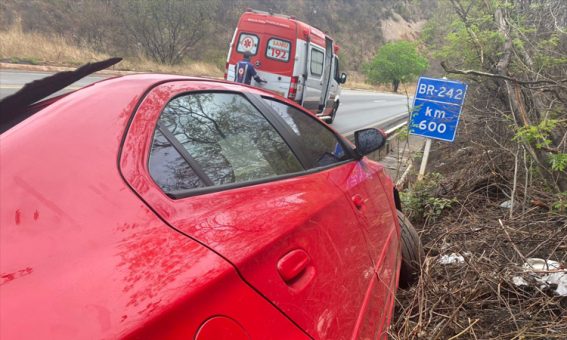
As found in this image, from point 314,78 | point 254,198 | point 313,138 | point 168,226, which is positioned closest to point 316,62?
point 314,78

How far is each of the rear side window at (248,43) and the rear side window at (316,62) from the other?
1579 millimetres

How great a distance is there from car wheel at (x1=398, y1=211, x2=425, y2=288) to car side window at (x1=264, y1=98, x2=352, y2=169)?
1.08m

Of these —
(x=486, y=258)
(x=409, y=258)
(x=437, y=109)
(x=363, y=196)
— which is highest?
(x=363, y=196)

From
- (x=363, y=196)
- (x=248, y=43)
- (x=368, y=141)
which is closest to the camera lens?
(x=363, y=196)

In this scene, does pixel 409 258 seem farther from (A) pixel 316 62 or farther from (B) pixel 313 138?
(A) pixel 316 62

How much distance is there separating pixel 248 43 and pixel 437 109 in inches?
256

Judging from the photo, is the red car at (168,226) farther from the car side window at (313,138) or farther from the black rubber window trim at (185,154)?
the car side window at (313,138)

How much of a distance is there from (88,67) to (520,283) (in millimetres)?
2930

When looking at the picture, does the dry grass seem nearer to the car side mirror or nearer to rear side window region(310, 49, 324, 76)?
rear side window region(310, 49, 324, 76)

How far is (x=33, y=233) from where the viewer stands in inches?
41.8

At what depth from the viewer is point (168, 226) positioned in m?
1.20

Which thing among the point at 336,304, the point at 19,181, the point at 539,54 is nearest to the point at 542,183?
the point at 539,54

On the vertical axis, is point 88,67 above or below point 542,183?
above

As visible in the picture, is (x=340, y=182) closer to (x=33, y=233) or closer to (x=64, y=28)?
(x=33, y=233)
